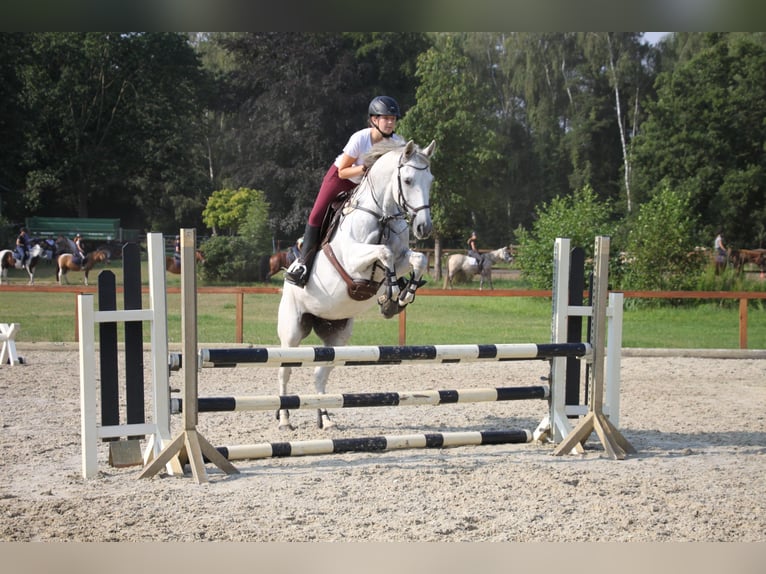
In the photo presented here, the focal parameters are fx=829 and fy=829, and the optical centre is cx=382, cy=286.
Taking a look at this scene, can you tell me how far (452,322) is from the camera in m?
13.0

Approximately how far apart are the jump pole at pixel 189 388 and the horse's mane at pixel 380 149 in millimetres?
1396

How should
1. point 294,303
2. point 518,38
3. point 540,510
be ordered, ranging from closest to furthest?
1. point 540,510
2. point 294,303
3. point 518,38

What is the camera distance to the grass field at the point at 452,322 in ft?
35.8

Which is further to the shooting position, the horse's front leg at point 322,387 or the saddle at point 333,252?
the horse's front leg at point 322,387

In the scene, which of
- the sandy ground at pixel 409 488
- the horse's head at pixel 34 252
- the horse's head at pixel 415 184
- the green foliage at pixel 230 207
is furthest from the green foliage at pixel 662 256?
the horse's head at pixel 34 252

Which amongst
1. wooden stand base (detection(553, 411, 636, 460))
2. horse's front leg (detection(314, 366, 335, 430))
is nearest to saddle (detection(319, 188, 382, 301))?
horse's front leg (detection(314, 366, 335, 430))

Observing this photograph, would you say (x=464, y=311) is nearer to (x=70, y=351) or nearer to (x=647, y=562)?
(x=70, y=351)

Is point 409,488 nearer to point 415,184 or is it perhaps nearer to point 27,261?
point 415,184

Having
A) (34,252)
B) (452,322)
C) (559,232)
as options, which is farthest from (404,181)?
(34,252)

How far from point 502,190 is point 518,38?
5.97 metres

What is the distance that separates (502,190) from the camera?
2620 cm

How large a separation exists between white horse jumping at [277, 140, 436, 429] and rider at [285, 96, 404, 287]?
63mm

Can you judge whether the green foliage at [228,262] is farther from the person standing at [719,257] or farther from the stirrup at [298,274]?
the stirrup at [298,274]
